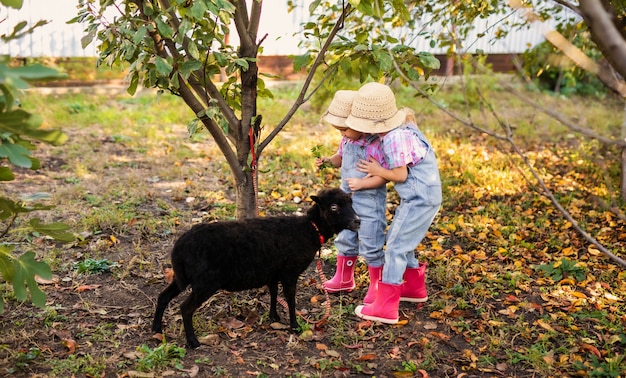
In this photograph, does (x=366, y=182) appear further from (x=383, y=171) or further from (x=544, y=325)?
(x=544, y=325)

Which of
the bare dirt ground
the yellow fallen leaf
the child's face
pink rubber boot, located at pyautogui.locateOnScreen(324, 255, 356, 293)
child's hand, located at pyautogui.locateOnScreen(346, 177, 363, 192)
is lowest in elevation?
the bare dirt ground

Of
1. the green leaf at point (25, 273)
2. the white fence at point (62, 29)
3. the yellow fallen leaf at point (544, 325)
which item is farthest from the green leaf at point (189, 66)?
the white fence at point (62, 29)

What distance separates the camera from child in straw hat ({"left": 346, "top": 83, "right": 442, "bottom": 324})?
418cm

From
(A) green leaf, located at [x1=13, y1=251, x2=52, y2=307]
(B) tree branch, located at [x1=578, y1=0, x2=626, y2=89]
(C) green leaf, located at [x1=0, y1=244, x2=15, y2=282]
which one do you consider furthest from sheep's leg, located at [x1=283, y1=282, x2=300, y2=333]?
(B) tree branch, located at [x1=578, y1=0, x2=626, y2=89]

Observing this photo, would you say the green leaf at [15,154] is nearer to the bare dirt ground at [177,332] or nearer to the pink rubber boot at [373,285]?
the bare dirt ground at [177,332]

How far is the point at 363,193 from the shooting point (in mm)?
4461

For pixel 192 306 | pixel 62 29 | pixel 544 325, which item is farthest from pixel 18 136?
pixel 62 29

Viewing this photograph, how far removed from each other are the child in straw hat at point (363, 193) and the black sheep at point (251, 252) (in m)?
0.30

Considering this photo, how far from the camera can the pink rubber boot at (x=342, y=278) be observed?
4.79 m

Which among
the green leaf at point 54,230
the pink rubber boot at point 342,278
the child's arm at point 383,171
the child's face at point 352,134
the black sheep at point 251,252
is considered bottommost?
the pink rubber boot at point 342,278

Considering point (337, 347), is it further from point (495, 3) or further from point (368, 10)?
point (495, 3)

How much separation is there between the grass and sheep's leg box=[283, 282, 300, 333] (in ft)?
0.45

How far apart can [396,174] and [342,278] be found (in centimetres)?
107

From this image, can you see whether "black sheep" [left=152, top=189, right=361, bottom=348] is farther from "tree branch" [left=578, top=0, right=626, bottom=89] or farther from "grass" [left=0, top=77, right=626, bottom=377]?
"tree branch" [left=578, top=0, right=626, bottom=89]
